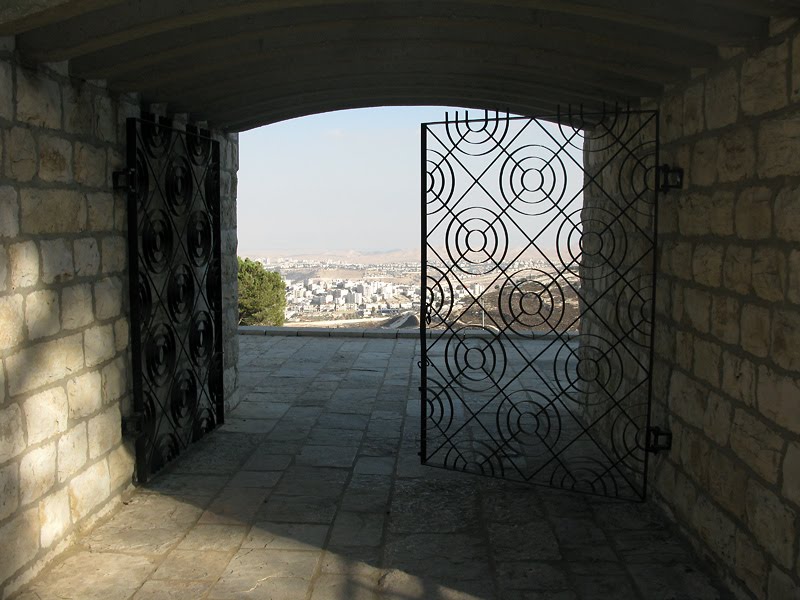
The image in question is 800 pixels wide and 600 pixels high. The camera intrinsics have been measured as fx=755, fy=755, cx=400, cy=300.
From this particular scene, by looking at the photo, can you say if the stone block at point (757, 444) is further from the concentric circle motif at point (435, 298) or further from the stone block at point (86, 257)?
the stone block at point (86, 257)

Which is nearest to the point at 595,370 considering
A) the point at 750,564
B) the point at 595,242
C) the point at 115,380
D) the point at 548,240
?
the point at 595,242

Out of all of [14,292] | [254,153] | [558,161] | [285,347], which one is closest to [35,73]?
[14,292]

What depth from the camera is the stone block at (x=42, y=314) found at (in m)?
3.12

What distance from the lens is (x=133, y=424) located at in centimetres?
407

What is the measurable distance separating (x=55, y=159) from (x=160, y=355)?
152 cm

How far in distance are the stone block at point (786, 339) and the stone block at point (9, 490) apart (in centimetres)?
289

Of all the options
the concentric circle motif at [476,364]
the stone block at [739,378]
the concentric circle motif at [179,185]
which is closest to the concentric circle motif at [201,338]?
the concentric circle motif at [179,185]

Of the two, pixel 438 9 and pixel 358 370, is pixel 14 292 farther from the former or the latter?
pixel 358 370

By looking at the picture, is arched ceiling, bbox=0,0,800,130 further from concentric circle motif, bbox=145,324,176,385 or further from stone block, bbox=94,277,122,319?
concentric circle motif, bbox=145,324,176,385

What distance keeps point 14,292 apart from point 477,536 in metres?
2.31

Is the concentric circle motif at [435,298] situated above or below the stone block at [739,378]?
above

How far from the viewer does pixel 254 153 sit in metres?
69.5

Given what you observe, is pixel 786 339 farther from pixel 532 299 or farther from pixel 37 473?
pixel 532 299

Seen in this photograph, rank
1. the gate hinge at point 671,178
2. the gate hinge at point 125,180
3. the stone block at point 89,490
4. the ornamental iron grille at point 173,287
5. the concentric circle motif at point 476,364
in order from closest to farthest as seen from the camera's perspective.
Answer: the stone block at point 89,490, the gate hinge at point 671,178, the gate hinge at point 125,180, the ornamental iron grille at point 173,287, the concentric circle motif at point 476,364
